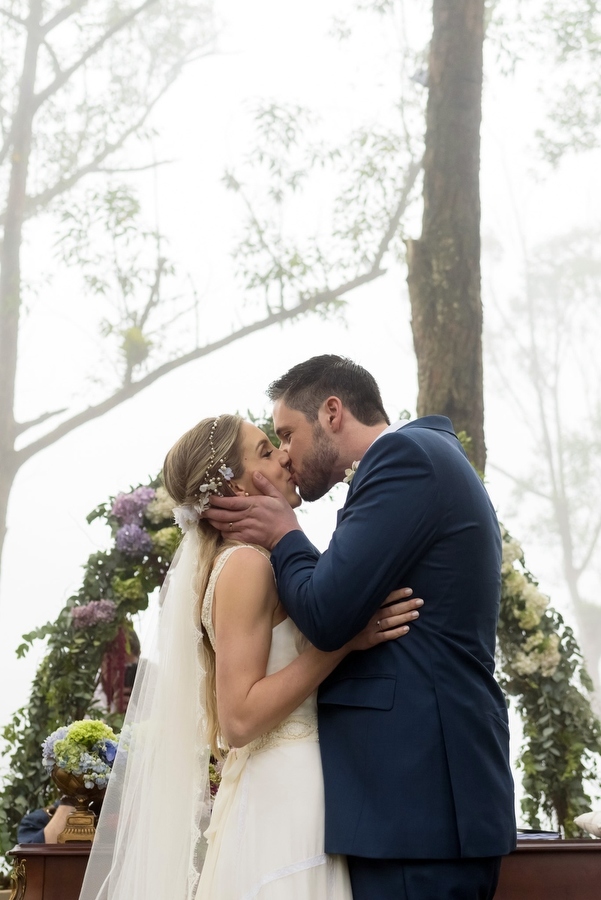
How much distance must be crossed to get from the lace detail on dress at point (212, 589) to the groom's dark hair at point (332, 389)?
1.27ft

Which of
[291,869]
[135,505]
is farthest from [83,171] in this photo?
[291,869]

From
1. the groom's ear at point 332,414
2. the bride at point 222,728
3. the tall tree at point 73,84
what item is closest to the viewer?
the bride at point 222,728

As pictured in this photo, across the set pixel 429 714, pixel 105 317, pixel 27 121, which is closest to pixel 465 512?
pixel 429 714

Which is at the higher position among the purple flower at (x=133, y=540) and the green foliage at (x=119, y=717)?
the purple flower at (x=133, y=540)

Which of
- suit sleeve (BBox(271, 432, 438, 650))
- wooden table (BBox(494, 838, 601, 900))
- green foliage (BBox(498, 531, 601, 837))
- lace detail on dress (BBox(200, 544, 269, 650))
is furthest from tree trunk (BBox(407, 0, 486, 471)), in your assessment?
suit sleeve (BBox(271, 432, 438, 650))

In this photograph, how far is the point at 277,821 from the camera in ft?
6.73

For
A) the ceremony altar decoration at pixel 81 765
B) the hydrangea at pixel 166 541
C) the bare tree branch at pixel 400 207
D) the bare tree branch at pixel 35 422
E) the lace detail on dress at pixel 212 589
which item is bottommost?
the ceremony altar decoration at pixel 81 765

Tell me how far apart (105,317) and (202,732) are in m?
6.13

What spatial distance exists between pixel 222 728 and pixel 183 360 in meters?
6.34

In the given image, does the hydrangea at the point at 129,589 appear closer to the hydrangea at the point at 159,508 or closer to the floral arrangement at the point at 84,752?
the hydrangea at the point at 159,508

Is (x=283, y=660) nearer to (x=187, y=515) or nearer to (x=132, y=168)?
(x=187, y=515)

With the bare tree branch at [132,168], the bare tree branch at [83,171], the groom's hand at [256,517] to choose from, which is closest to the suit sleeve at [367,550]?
the groom's hand at [256,517]

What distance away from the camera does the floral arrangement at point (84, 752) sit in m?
3.19

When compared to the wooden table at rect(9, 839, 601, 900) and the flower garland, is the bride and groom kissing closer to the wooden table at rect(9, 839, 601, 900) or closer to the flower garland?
the wooden table at rect(9, 839, 601, 900)
